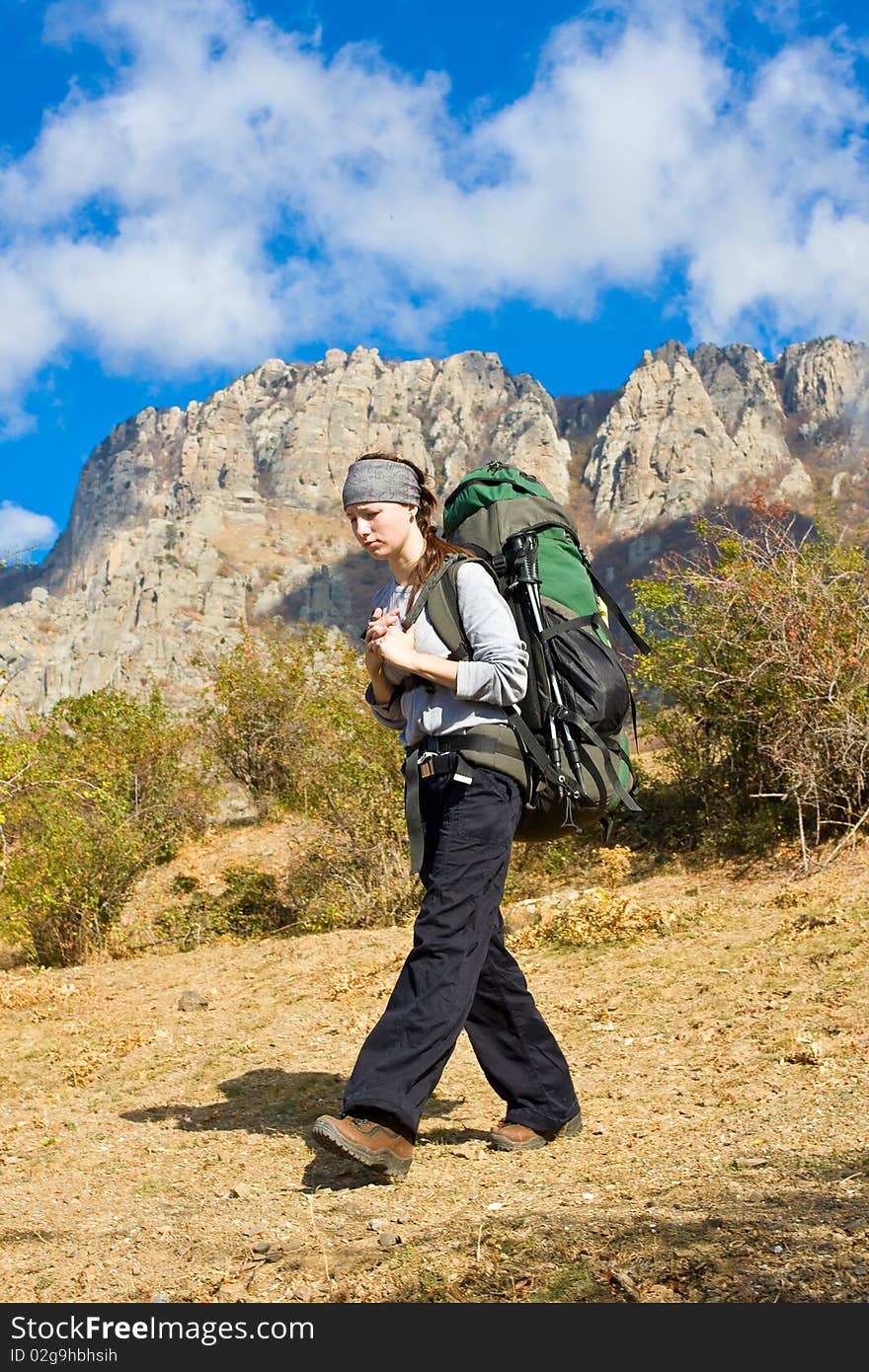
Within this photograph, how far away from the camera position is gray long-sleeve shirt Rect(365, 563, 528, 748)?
11.3 feet

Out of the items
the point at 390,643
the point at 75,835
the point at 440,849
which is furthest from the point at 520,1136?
the point at 75,835

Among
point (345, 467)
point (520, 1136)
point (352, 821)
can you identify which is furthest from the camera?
point (345, 467)

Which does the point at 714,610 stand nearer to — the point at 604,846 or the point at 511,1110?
the point at 604,846

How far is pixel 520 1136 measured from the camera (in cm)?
392

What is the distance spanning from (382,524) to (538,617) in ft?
1.93

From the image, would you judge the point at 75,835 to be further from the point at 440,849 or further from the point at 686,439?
the point at 686,439

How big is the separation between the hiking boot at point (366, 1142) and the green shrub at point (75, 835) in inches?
180

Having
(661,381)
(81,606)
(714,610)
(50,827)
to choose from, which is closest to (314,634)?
(50,827)

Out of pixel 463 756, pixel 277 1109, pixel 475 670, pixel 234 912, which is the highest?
pixel 475 670

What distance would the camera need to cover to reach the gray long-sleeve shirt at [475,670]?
3436mm

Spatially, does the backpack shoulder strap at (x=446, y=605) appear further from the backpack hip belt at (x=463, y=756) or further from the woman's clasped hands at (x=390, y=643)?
the backpack hip belt at (x=463, y=756)

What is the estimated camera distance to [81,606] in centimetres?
12862

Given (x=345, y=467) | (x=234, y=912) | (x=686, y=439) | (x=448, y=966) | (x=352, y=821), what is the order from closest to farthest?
(x=448, y=966) < (x=352, y=821) < (x=234, y=912) < (x=345, y=467) < (x=686, y=439)

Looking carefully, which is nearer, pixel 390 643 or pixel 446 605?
pixel 390 643
